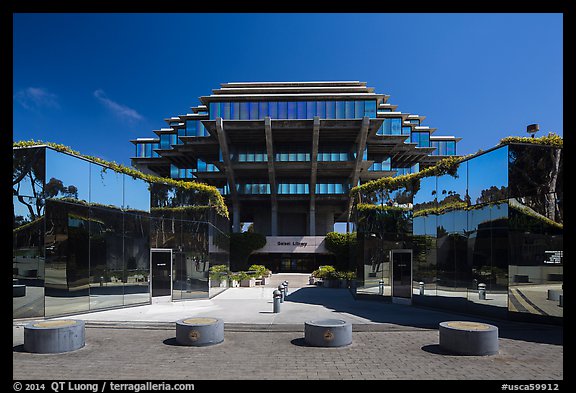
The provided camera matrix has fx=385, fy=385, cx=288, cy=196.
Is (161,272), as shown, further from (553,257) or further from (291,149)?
(291,149)

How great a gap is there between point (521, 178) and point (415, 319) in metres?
6.02

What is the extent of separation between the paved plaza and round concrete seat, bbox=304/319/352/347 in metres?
0.20

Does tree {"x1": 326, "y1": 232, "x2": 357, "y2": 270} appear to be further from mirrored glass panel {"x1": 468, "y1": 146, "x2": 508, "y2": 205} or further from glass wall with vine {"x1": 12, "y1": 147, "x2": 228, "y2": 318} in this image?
mirrored glass panel {"x1": 468, "y1": 146, "x2": 508, "y2": 205}

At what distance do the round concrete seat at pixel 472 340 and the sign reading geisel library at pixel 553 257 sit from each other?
5.32m

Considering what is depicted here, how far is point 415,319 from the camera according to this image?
1373 centimetres

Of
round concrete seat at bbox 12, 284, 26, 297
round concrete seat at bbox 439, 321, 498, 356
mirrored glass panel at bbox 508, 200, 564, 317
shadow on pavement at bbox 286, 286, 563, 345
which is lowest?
shadow on pavement at bbox 286, 286, 563, 345

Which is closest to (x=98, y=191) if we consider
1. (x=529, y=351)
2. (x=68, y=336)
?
(x=68, y=336)

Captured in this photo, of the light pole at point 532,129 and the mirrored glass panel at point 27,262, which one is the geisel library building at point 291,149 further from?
the mirrored glass panel at point 27,262

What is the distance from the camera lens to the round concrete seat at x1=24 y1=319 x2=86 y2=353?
8680 millimetres

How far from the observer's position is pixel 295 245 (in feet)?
167

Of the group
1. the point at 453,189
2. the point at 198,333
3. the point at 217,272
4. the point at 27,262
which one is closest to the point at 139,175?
the point at 27,262

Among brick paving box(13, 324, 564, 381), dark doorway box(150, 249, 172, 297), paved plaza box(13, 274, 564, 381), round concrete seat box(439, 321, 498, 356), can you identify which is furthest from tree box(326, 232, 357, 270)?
round concrete seat box(439, 321, 498, 356)

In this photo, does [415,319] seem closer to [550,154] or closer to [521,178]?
[521,178]
